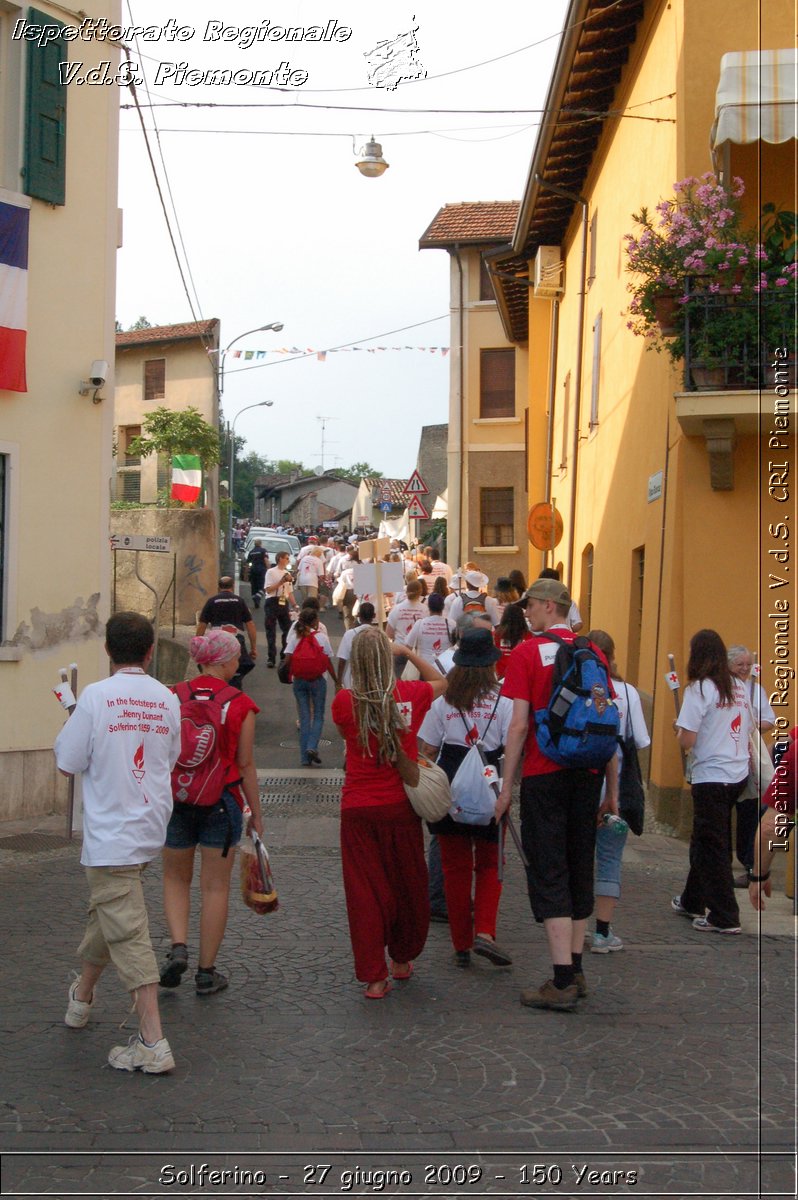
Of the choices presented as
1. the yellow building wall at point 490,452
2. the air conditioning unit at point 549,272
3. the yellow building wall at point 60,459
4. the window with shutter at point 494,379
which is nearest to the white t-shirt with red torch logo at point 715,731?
the yellow building wall at point 60,459

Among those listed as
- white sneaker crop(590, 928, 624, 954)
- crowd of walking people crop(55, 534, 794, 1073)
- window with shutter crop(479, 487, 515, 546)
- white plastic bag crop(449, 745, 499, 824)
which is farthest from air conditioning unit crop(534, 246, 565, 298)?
white plastic bag crop(449, 745, 499, 824)

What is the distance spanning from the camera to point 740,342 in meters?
11.2

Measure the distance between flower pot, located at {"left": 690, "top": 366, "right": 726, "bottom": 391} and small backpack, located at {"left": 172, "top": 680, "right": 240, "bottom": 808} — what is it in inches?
246

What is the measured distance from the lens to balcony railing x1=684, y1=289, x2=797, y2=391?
1118 cm

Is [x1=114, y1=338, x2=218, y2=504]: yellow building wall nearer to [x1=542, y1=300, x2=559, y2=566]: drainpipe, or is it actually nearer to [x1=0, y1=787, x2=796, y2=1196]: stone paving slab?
[x1=542, y1=300, x2=559, y2=566]: drainpipe

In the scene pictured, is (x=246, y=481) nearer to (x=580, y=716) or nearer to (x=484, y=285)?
(x=484, y=285)

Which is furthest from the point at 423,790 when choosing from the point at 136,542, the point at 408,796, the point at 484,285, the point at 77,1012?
the point at 484,285

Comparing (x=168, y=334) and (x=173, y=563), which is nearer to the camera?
(x=173, y=563)

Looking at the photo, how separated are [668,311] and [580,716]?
6039 mm

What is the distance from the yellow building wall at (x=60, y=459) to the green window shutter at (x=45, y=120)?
163 mm

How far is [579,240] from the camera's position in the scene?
21.0 metres

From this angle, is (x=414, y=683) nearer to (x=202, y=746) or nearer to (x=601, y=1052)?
(x=202, y=746)

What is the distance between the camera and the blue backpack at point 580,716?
6.46 metres

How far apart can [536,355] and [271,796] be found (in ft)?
50.8
